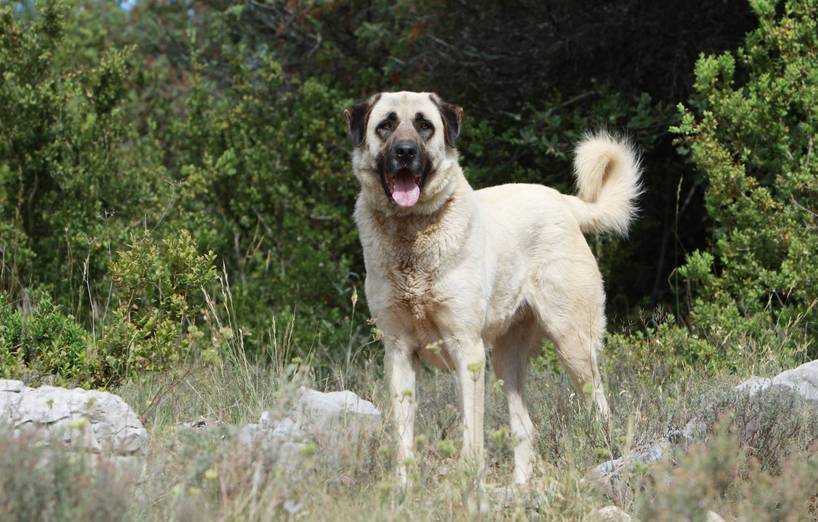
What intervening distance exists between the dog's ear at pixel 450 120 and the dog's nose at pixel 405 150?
357 mm

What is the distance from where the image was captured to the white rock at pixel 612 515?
12.4 feet

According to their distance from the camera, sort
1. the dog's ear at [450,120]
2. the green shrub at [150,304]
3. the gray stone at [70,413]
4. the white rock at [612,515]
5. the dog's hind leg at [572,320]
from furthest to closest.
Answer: the green shrub at [150,304] → the dog's hind leg at [572,320] → the dog's ear at [450,120] → the gray stone at [70,413] → the white rock at [612,515]

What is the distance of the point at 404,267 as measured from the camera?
16.6ft

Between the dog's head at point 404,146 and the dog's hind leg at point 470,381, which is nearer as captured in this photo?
the dog's hind leg at point 470,381

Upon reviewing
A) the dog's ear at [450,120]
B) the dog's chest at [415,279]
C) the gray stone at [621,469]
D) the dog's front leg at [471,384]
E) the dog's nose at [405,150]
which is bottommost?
the gray stone at [621,469]

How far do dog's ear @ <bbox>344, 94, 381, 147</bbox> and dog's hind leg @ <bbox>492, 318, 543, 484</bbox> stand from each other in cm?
143

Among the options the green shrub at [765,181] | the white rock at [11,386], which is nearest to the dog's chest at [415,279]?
the white rock at [11,386]

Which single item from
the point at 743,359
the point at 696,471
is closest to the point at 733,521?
the point at 696,471

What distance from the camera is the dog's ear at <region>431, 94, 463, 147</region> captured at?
5.42m

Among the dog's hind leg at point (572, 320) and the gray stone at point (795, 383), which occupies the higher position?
the dog's hind leg at point (572, 320)

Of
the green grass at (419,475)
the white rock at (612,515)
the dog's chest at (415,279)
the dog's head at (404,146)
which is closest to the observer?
the green grass at (419,475)

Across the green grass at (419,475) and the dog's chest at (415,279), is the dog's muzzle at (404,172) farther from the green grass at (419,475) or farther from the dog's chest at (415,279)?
the green grass at (419,475)

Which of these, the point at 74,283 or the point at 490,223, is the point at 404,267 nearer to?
the point at 490,223

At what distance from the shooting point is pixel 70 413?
4.25 metres
